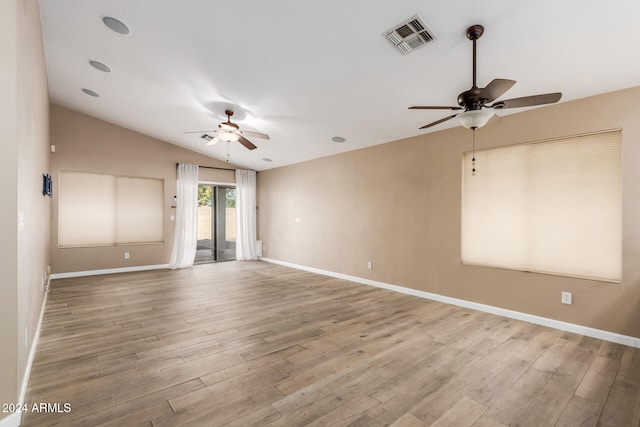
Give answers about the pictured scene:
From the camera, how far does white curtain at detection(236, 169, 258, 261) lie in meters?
8.21

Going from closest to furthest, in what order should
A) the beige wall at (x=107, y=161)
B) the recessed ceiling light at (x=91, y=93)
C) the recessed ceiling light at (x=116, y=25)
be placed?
the recessed ceiling light at (x=116, y=25) → the recessed ceiling light at (x=91, y=93) → the beige wall at (x=107, y=161)

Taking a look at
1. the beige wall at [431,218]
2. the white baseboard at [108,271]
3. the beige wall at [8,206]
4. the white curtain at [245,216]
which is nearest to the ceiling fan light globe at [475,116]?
the beige wall at [431,218]

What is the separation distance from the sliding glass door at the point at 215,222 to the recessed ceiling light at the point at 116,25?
4.97 m

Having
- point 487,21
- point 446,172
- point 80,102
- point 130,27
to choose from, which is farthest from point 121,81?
point 446,172

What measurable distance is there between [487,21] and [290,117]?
120 inches

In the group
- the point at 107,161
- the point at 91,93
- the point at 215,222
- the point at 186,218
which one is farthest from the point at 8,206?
the point at 215,222

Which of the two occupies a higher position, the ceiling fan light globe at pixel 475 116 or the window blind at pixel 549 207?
the ceiling fan light globe at pixel 475 116

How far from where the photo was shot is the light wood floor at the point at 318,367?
75.9 inches

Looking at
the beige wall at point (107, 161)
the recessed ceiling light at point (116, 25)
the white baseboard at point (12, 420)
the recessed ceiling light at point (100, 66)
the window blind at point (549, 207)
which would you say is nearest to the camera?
the white baseboard at point (12, 420)

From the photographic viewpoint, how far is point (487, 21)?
2328 millimetres

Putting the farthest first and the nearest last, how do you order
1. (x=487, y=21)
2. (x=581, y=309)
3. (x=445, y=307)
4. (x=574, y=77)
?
(x=445, y=307)
(x=581, y=309)
(x=574, y=77)
(x=487, y=21)

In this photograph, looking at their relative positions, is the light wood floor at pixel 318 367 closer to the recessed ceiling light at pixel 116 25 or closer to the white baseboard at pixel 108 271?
the white baseboard at pixel 108 271

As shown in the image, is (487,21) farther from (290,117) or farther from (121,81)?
(121,81)

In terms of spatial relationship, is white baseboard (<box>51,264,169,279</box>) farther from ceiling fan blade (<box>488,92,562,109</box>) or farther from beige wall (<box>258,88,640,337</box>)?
ceiling fan blade (<box>488,92,562,109</box>)
